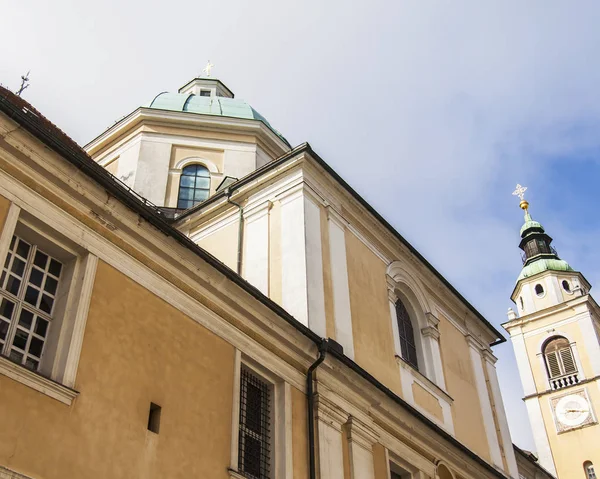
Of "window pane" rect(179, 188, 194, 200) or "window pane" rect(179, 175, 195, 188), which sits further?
"window pane" rect(179, 175, 195, 188)

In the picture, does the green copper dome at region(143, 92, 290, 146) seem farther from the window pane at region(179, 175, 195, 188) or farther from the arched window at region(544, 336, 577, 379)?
the arched window at region(544, 336, 577, 379)

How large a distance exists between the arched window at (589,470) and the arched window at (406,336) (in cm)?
2268

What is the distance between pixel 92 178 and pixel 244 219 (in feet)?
17.8

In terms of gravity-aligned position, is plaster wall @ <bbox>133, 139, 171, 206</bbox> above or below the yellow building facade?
above

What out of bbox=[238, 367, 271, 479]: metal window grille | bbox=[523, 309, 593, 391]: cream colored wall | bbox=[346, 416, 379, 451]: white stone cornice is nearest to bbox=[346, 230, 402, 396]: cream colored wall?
bbox=[346, 416, 379, 451]: white stone cornice

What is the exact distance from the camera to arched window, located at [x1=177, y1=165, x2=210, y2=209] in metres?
18.2

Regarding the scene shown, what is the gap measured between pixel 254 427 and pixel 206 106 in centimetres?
1287

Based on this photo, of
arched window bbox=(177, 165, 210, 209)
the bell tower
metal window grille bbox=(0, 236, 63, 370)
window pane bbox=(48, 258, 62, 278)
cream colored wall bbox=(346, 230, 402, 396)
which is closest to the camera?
metal window grille bbox=(0, 236, 63, 370)

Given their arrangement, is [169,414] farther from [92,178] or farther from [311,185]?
[311,185]

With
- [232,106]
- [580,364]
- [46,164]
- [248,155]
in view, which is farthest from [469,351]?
[580,364]

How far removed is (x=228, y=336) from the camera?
32.0 feet

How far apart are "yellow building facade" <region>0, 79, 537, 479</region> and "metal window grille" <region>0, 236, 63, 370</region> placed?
20 millimetres

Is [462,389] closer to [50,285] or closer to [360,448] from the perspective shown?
[360,448]

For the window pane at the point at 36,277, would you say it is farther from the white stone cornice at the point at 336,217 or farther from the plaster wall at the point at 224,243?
the white stone cornice at the point at 336,217
